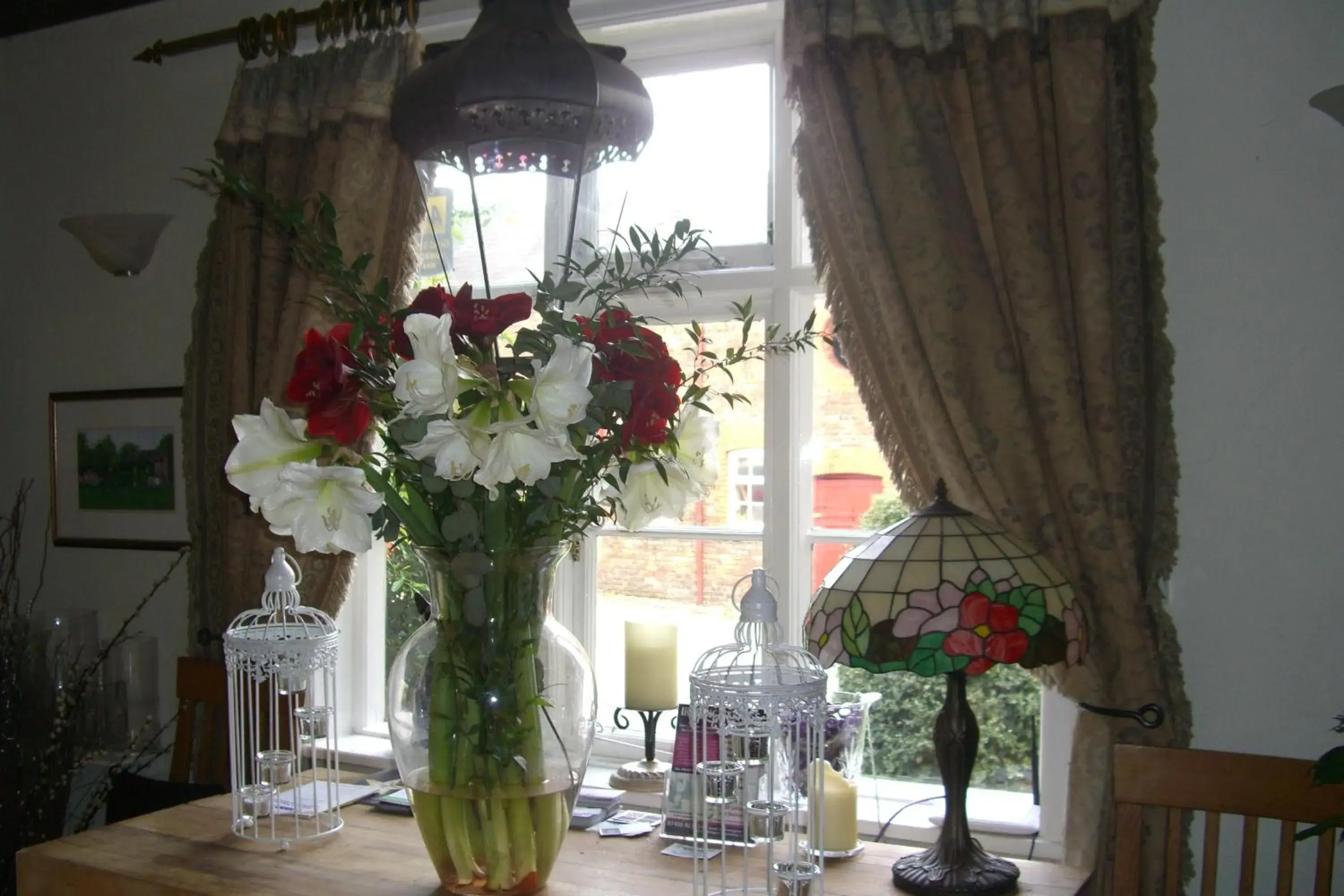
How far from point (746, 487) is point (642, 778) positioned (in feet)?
2.28

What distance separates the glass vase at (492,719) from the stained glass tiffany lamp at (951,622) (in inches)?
14.2

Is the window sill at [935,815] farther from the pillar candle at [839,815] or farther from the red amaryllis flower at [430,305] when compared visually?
the red amaryllis flower at [430,305]

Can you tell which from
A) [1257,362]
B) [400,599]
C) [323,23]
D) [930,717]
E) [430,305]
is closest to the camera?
[430,305]

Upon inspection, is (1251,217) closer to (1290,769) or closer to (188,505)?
(1290,769)

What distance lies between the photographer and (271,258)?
2672 mm

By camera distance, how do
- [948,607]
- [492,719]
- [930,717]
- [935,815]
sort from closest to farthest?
[492,719]
[948,607]
[935,815]
[930,717]

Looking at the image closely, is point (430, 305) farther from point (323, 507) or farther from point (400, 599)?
point (400, 599)

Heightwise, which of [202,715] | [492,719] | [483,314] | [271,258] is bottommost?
[202,715]

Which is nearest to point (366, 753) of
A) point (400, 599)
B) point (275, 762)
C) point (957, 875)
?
point (400, 599)

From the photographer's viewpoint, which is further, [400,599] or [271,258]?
[400,599]

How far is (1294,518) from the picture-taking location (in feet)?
6.42

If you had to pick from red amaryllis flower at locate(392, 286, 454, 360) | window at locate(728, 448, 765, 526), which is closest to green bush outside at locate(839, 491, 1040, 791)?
window at locate(728, 448, 765, 526)

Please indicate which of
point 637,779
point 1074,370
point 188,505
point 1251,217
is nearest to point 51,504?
point 188,505

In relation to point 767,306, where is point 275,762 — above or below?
below
